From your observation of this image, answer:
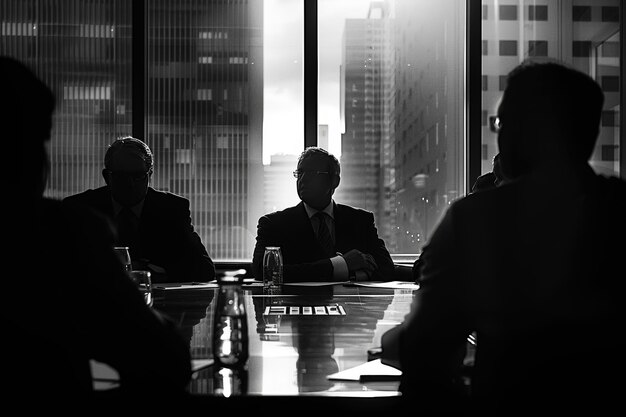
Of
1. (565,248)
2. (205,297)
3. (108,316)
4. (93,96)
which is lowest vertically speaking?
(205,297)

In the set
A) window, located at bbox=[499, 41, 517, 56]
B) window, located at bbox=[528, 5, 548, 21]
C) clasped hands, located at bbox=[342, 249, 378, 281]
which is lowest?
clasped hands, located at bbox=[342, 249, 378, 281]

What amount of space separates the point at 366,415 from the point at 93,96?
5078 millimetres

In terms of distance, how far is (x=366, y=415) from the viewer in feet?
4.90

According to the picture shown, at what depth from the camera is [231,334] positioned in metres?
1.74

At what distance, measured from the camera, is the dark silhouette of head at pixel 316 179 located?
4.62 metres

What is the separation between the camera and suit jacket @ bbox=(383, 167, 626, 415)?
52.5 inches

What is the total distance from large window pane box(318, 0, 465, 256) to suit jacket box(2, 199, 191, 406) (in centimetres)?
484

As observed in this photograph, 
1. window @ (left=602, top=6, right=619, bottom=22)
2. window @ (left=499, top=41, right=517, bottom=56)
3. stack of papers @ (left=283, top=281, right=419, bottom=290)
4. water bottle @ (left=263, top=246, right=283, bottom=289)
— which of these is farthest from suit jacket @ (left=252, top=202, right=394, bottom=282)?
window @ (left=602, top=6, right=619, bottom=22)

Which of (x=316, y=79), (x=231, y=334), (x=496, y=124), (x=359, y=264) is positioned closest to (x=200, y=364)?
(x=231, y=334)

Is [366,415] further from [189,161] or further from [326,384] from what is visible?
[189,161]

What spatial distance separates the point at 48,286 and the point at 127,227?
315 cm

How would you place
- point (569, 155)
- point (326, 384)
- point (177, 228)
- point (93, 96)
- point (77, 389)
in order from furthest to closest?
point (93, 96), point (177, 228), point (326, 384), point (569, 155), point (77, 389)

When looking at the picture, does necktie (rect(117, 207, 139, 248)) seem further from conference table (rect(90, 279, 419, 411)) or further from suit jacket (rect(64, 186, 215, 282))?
conference table (rect(90, 279, 419, 411))

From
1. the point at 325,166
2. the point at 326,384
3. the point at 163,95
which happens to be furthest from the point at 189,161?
the point at 326,384
